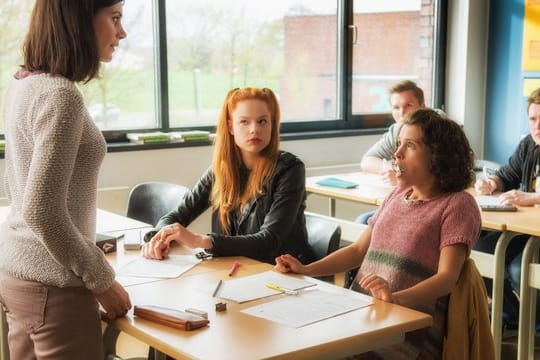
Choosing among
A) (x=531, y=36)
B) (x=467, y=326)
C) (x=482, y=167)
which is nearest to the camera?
(x=467, y=326)

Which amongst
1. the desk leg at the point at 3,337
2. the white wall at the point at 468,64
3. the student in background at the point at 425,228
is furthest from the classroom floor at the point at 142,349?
the white wall at the point at 468,64

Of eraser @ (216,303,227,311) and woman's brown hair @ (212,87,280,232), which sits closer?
eraser @ (216,303,227,311)

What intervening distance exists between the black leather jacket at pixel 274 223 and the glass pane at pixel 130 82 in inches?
71.5

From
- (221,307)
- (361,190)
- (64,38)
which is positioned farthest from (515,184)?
(64,38)

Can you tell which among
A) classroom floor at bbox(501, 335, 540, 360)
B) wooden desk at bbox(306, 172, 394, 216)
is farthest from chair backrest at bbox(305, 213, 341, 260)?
classroom floor at bbox(501, 335, 540, 360)

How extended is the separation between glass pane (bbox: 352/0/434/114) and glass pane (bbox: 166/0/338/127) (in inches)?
8.5

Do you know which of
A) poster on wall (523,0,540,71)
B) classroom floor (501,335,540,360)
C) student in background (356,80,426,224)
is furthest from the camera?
poster on wall (523,0,540,71)

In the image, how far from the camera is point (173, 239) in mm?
2250

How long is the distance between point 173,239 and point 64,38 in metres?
0.84

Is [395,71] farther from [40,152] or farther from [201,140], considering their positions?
[40,152]

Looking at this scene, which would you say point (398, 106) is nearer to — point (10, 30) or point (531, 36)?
Answer: point (531, 36)

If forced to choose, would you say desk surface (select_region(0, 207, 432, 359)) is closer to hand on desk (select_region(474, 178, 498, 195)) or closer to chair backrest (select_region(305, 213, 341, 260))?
chair backrest (select_region(305, 213, 341, 260))

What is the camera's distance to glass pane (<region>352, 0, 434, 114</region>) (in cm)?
530

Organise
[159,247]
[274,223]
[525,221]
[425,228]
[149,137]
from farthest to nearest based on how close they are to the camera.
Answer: [149,137]
[525,221]
[274,223]
[159,247]
[425,228]
